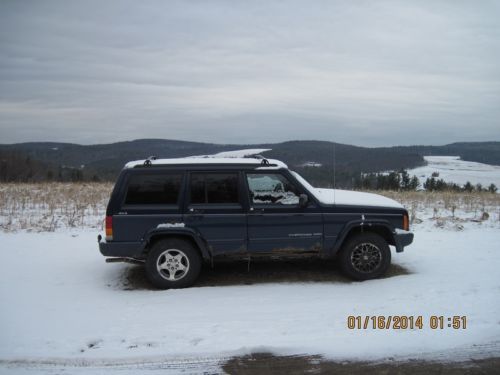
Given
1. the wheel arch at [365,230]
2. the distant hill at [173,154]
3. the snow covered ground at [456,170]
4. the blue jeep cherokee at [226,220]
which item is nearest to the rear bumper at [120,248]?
the blue jeep cherokee at [226,220]

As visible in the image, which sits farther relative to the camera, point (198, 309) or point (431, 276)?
point (431, 276)

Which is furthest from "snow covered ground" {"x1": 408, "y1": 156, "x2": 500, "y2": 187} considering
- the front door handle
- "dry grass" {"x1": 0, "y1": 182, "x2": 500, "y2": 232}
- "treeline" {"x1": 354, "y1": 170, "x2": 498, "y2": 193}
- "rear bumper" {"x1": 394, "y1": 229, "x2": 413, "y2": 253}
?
the front door handle

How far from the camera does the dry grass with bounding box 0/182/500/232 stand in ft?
34.1

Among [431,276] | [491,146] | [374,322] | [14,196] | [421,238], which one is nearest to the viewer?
[374,322]

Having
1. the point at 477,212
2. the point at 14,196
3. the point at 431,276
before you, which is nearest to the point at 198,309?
the point at 431,276

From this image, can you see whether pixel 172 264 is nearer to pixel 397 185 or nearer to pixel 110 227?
pixel 110 227

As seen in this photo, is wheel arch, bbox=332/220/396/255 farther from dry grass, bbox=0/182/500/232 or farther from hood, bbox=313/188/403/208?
dry grass, bbox=0/182/500/232

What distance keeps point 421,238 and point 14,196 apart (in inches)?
495

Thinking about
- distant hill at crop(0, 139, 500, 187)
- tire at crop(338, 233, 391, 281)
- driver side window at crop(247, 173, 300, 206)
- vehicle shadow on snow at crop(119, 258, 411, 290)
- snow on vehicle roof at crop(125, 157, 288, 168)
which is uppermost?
distant hill at crop(0, 139, 500, 187)

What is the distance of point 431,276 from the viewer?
6383 mm

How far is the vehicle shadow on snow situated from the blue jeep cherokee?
0.37 meters

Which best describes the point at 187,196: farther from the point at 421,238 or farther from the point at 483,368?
the point at 421,238

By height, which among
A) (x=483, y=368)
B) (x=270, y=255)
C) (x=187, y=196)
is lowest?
(x=483, y=368)

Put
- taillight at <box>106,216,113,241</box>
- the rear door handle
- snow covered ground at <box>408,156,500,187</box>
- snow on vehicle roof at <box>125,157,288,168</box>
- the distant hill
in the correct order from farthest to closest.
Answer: snow covered ground at <box>408,156,500,187</box> < the distant hill < snow on vehicle roof at <box>125,157,288,168</box> < the rear door handle < taillight at <box>106,216,113,241</box>
